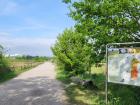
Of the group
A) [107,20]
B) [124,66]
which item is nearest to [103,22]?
[107,20]

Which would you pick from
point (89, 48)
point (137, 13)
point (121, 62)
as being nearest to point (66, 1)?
point (89, 48)

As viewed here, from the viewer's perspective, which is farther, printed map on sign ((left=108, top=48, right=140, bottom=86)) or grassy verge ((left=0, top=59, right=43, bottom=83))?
grassy verge ((left=0, top=59, right=43, bottom=83))

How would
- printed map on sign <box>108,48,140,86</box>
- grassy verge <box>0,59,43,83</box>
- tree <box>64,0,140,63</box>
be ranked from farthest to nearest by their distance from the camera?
grassy verge <box>0,59,43,83</box>, tree <box>64,0,140,63</box>, printed map on sign <box>108,48,140,86</box>

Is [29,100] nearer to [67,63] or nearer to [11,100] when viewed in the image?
[11,100]

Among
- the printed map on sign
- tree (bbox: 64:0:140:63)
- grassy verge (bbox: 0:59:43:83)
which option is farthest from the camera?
grassy verge (bbox: 0:59:43:83)

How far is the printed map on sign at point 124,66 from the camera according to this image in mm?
11672

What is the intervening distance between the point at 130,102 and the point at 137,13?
132 inches

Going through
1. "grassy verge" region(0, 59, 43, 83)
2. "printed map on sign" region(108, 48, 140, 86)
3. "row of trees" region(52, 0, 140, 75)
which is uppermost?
"row of trees" region(52, 0, 140, 75)

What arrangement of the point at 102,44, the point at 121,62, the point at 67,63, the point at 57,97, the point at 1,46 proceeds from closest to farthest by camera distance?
the point at 121,62 → the point at 102,44 → the point at 57,97 → the point at 67,63 → the point at 1,46

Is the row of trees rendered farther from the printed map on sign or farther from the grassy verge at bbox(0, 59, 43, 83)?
the grassy verge at bbox(0, 59, 43, 83)

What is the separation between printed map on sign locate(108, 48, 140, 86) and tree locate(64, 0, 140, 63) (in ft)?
3.78

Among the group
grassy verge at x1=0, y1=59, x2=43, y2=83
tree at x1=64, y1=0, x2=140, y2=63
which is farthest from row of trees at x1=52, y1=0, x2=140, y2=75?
grassy verge at x1=0, y1=59, x2=43, y2=83

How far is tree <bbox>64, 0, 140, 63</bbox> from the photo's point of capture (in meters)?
13.5

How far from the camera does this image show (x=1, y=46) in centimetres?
3641
